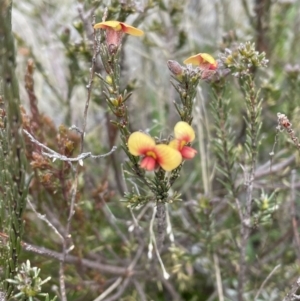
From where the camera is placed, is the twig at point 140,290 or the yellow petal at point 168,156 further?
the twig at point 140,290

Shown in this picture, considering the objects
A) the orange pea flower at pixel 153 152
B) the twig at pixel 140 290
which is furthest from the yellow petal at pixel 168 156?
the twig at pixel 140 290

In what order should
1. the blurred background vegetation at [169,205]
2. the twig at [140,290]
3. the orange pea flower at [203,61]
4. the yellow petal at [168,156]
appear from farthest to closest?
the twig at [140,290] < the blurred background vegetation at [169,205] < the orange pea flower at [203,61] < the yellow petal at [168,156]

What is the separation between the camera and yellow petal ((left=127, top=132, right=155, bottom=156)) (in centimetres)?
59

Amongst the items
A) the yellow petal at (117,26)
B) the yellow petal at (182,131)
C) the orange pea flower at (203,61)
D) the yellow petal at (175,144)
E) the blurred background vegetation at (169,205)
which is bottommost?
the blurred background vegetation at (169,205)

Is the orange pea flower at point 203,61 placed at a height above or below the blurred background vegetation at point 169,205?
above

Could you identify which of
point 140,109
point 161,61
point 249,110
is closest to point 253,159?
point 249,110

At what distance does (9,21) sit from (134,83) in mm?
617

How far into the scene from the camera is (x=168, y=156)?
586 mm

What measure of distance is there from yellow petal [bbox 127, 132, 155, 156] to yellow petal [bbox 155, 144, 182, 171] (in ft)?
0.04

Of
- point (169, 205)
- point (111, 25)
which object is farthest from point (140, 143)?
point (169, 205)

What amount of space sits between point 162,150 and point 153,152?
0.01 metres

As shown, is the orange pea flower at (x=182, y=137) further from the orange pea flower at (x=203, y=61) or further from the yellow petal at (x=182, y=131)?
the orange pea flower at (x=203, y=61)

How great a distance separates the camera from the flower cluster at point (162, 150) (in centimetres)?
58

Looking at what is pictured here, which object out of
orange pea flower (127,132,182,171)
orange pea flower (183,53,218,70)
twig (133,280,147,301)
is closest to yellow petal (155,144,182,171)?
orange pea flower (127,132,182,171)
